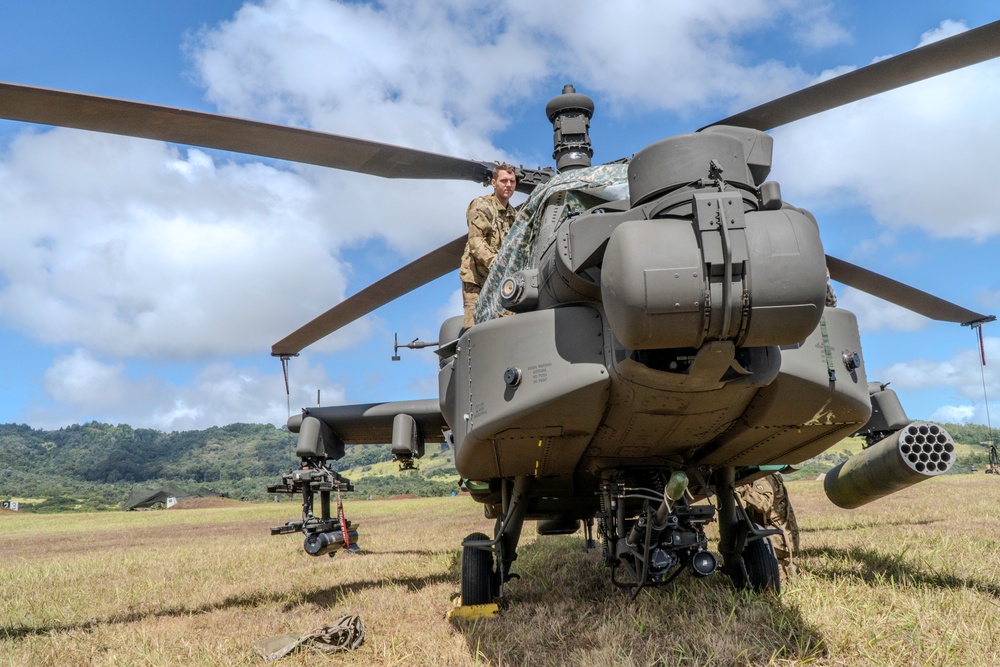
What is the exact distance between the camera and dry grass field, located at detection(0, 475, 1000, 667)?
11.3 ft

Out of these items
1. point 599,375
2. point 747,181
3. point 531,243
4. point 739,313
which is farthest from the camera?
point 531,243

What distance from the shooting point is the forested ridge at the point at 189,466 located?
5738 cm

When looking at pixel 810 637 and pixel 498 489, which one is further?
pixel 498 489

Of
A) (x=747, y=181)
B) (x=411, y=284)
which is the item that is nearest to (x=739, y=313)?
(x=747, y=181)

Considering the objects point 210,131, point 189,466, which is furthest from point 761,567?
point 189,466

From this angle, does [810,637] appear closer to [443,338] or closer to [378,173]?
[443,338]

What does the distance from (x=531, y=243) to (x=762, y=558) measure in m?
2.51

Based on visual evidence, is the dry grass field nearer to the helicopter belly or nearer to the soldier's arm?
the helicopter belly

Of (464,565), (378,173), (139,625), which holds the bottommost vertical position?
(139,625)

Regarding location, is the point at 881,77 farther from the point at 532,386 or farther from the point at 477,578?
the point at 477,578

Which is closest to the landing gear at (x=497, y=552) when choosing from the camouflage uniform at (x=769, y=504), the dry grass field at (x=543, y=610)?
the dry grass field at (x=543, y=610)

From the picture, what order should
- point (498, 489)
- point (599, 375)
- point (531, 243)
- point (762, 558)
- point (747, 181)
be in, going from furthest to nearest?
point (498, 489)
point (762, 558)
point (531, 243)
point (599, 375)
point (747, 181)

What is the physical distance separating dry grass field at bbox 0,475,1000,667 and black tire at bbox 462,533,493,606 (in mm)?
187

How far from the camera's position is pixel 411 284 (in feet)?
20.5
